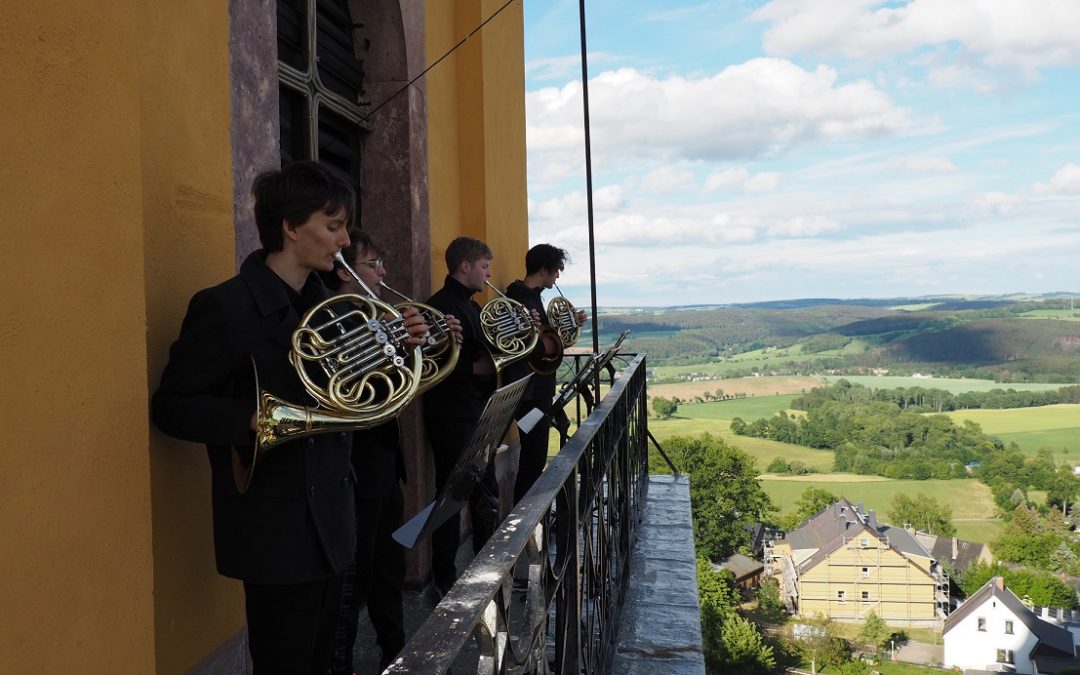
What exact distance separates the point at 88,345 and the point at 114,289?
145 mm

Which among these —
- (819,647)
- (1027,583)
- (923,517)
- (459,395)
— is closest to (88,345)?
(459,395)

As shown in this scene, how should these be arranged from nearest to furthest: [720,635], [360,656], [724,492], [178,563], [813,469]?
[178,563], [360,656], [720,635], [724,492], [813,469]

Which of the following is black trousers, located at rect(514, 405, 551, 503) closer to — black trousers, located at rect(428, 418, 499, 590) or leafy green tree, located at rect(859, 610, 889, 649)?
black trousers, located at rect(428, 418, 499, 590)

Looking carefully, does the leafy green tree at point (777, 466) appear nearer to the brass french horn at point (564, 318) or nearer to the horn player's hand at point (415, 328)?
the brass french horn at point (564, 318)

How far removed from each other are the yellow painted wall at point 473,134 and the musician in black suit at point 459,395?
101cm

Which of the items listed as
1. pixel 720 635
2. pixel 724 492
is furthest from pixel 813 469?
pixel 720 635

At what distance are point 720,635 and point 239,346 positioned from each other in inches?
1771

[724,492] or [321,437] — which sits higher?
[321,437]

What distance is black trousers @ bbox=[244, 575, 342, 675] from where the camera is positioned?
2076mm

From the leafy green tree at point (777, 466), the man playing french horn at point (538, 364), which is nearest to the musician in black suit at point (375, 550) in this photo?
the man playing french horn at point (538, 364)

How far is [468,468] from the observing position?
204 cm

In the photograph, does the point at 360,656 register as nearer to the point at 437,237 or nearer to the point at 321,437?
the point at 321,437

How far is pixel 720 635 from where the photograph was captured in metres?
43.0

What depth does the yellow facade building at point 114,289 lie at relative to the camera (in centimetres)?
157
